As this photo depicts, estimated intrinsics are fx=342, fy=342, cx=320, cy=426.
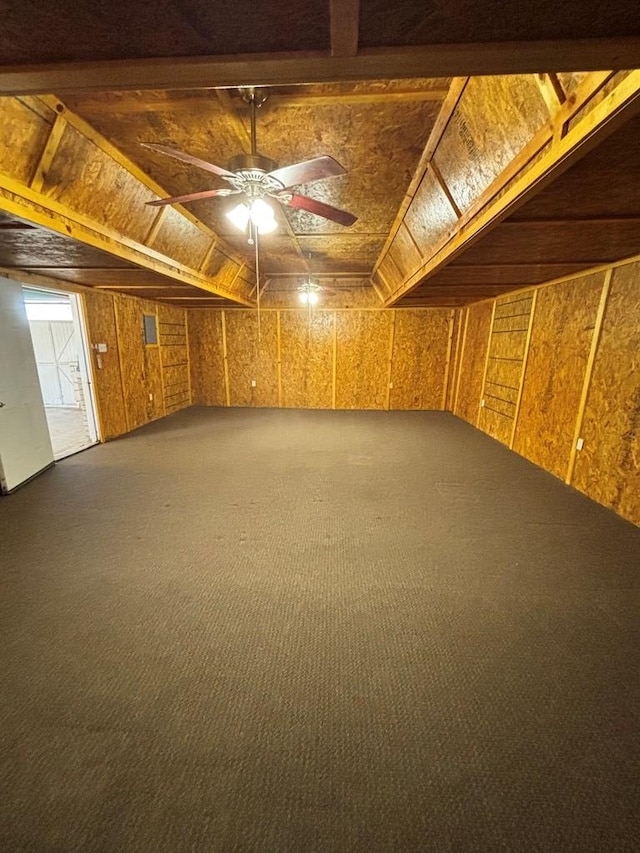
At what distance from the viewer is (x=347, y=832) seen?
1.00 meters

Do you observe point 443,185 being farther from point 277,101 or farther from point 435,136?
Result: point 277,101

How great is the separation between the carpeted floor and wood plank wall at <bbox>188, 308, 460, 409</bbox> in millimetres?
4243

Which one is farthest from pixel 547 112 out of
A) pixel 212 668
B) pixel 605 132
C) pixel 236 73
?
pixel 212 668

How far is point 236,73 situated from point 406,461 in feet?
12.3

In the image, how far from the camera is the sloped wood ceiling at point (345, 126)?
0.76m

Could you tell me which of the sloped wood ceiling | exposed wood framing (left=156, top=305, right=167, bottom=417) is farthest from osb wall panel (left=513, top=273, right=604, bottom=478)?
exposed wood framing (left=156, top=305, right=167, bottom=417)

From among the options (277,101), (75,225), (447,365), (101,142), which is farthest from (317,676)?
(447,365)

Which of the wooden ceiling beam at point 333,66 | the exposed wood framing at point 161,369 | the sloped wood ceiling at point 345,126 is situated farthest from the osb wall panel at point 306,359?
the wooden ceiling beam at point 333,66

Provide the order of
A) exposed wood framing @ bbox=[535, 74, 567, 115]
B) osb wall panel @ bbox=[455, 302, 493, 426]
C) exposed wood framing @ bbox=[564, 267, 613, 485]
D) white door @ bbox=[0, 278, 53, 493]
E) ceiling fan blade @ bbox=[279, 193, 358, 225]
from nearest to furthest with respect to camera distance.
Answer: exposed wood framing @ bbox=[535, 74, 567, 115] → ceiling fan blade @ bbox=[279, 193, 358, 225] → exposed wood framing @ bbox=[564, 267, 613, 485] → white door @ bbox=[0, 278, 53, 493] → osb wall panel @ bbox=[455, 302, 493, 426]

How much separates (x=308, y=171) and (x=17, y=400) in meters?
3.54

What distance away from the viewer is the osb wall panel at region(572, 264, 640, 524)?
2791 millimetres

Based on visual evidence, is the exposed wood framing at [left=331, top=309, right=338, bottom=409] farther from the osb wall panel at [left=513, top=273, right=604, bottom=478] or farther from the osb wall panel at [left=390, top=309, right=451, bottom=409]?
the osb wall panel at [left=513, top=273, right=604, bottom=478]

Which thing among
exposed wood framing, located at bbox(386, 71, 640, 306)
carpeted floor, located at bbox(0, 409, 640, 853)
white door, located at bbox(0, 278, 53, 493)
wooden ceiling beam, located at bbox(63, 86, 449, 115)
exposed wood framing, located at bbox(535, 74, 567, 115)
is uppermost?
wooden ceiling beam, located at bbox(63, 86, 449, 115)

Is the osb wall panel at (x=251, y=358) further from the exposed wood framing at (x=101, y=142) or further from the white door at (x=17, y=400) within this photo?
the white door at (x=17, y=400)
